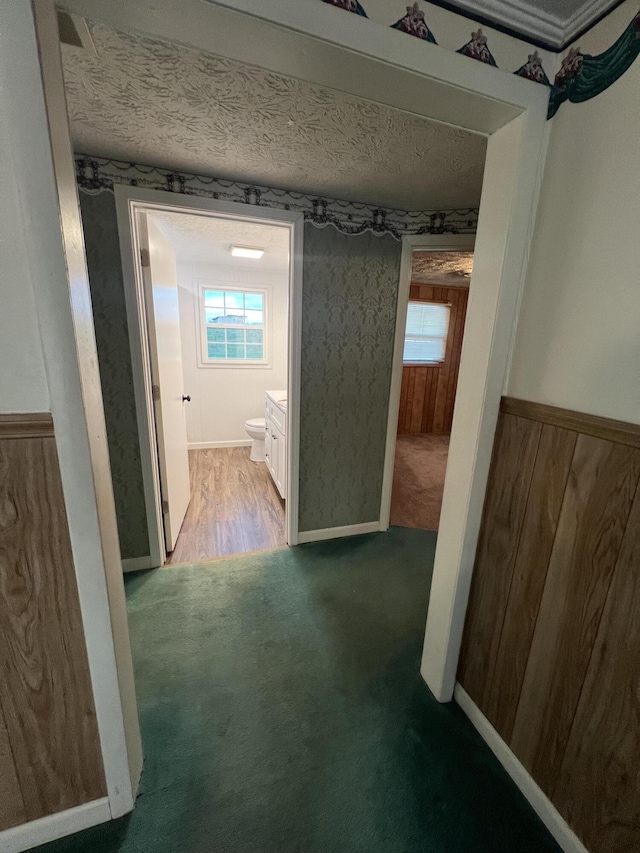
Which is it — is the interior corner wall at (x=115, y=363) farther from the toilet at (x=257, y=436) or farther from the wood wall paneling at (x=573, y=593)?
the wood wall paneling at (x=573, y=593)

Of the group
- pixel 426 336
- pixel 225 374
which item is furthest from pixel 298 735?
pixel 426 336

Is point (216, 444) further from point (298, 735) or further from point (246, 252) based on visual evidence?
point (298, 735)

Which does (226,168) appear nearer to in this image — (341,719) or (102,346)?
(102,346)

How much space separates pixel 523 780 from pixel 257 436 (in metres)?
3.14

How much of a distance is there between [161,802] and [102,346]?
1835mm

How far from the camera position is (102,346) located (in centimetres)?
178

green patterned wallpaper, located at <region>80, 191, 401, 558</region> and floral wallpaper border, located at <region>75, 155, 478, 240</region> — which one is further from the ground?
floral wallpaper border, located at <region>75, 155, 478, 240</region>

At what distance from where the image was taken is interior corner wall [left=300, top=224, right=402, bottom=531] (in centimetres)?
207

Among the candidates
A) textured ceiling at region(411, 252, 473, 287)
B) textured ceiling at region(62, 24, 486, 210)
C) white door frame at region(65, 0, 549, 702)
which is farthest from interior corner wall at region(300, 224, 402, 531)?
white door frame at region(65, 0, 549, 702)

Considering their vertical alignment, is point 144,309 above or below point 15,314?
above

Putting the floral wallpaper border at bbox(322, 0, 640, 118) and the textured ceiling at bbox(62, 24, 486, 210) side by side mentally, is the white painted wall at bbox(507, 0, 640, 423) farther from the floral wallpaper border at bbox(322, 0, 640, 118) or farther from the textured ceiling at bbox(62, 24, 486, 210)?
the textured ceiling at bbox(62, 24, 486, 210)

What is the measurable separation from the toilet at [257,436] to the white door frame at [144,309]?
1517mm

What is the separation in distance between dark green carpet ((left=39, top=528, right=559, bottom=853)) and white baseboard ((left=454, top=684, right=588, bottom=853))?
0.03 meters

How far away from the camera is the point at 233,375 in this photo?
13.9ft
